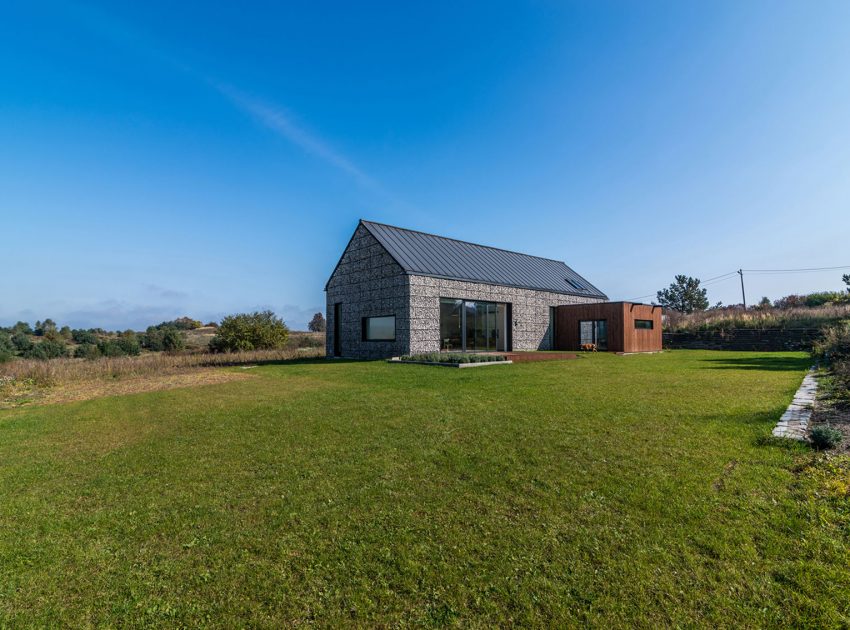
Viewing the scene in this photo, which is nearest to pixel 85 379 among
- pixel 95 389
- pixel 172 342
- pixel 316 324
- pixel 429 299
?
pixel 95 389

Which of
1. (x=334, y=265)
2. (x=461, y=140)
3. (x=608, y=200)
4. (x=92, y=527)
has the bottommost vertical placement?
(x=92, y=527)

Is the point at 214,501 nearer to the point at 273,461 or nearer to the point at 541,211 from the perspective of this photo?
the point at 273,461

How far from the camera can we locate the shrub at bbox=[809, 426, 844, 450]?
12.2ft

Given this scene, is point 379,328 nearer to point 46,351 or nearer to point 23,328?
point 46,351

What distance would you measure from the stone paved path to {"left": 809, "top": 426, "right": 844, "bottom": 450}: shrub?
0.22 m

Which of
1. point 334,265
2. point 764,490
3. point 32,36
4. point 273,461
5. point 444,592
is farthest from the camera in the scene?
point 334,265

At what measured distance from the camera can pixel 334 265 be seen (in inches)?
829

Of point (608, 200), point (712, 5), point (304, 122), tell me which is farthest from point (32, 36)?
point (608, 200)

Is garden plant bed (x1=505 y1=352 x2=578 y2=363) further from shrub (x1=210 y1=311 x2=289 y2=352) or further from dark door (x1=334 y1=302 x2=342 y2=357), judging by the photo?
shrub (x1=210 y1=311 x2=289 y2=352)

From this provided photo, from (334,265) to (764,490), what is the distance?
20058 mm

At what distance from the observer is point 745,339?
22172 mm

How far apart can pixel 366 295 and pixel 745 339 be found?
21924 mm

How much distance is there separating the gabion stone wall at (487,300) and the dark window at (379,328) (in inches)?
54.2

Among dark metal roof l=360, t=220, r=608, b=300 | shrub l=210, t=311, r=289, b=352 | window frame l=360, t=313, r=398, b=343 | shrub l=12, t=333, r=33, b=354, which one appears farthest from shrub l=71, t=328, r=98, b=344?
dark metal roof l=360, t=220, r=608, b=300
